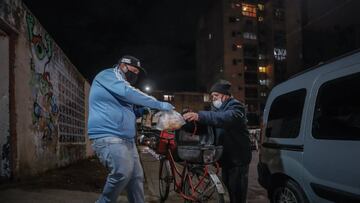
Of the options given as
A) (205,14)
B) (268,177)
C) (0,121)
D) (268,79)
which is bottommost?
(268,177)

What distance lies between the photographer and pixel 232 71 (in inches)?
2960

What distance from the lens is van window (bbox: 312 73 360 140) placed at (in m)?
3.68

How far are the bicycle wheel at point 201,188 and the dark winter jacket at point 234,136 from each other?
38cm

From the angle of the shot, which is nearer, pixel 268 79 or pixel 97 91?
pixel 97 91

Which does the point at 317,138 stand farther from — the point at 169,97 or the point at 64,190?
the point at 169,97

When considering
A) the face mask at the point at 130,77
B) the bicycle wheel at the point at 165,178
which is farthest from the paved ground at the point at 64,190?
the face mask at the point at 130,77

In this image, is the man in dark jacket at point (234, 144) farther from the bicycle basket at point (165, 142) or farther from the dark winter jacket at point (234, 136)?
the bicycle basket at point (165, 142)

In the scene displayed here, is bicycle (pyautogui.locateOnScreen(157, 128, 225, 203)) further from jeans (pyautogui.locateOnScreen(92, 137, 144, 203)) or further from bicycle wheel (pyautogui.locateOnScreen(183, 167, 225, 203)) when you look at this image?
jeans (pyautogui.locateOnScreen(92, 137, 144, 203))

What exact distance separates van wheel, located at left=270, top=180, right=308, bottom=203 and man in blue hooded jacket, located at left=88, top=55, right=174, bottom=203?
1.72m

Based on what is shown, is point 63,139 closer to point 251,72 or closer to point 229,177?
point 229,177

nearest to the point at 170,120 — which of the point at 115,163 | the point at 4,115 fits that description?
the point at 115,163

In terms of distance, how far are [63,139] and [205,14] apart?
260 feet

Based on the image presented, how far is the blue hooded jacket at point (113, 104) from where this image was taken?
4301 millimetres

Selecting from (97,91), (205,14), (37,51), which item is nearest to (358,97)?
(97,91)
